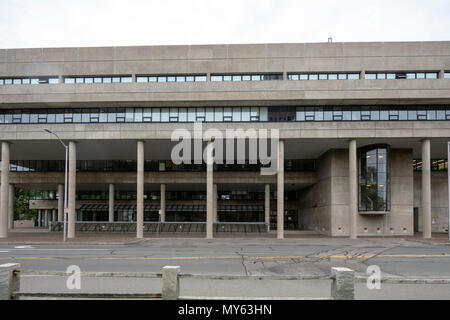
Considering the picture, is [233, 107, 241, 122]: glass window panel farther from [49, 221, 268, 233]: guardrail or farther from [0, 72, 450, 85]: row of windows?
[49, 221, 268, 233]: guardrail

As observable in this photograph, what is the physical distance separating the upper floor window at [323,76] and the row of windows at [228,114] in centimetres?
292

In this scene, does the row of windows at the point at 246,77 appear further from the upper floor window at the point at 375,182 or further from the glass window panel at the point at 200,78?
the upper floor window at the point at 375,182

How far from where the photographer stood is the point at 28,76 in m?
35.5

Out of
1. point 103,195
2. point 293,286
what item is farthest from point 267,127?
point 103,195

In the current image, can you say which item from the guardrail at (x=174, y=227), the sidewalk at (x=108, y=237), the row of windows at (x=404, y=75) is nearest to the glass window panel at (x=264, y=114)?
the row of windows at (x=404, y=75)

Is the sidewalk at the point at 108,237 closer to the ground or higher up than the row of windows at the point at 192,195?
closer to the ground

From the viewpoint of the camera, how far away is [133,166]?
48094 millimetres

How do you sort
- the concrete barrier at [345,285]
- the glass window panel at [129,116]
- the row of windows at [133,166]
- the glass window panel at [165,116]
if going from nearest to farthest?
the concrete barrier at [345,285] < the glass window panel at [165,116] < the glass window panel at [129,116] < the row of windows at [133,166]

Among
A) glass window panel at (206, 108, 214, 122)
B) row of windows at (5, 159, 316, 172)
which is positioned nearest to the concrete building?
glass window panel at (206, 108, 214, 122)

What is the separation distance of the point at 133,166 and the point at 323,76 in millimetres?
27885

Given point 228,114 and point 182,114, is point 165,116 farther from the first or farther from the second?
point 228,114

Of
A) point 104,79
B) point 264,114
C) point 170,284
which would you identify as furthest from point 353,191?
point 170,284

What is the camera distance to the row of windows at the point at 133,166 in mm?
45844
